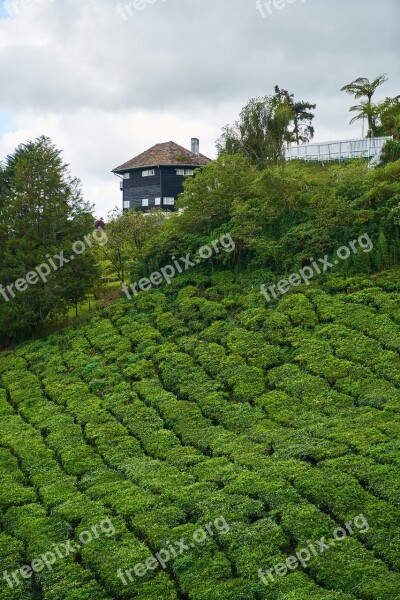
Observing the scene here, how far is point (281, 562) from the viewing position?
1210 centimetres

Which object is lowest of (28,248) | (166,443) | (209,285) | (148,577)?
(148,577)

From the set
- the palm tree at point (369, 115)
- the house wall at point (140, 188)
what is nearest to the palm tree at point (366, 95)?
the palm tree at point (369, 115)

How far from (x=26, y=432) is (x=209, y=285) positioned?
33.6 ft

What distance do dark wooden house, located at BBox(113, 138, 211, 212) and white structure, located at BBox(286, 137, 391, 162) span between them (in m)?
11.8

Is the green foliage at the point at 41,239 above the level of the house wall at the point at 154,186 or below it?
below

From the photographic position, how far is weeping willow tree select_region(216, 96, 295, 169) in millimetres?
33469

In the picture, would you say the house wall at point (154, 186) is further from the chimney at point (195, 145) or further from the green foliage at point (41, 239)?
the green foliage at point (41, 239)

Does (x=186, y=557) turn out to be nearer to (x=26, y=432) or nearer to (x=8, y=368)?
(x=26, y=432)

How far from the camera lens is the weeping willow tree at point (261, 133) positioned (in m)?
33.5

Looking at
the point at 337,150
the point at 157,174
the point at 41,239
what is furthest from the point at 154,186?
the point at 41,239

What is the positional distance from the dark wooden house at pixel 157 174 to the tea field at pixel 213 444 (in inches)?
1061

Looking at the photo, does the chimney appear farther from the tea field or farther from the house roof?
the tea field

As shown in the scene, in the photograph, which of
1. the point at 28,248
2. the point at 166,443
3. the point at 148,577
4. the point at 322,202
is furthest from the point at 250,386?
the point at 28,248

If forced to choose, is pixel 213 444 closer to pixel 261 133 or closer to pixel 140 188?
pixel 261 133
